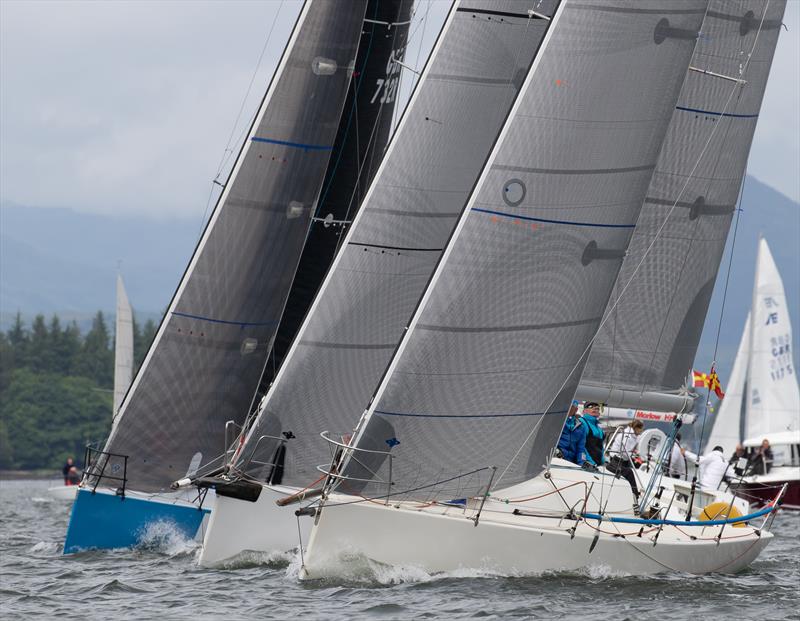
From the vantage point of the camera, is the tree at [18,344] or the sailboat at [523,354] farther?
the tree at [18,344]

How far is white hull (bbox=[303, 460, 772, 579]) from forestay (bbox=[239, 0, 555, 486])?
100 inches

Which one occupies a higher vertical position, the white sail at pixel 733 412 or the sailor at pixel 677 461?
the white sail at pixel 733 412

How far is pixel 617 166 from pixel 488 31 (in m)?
3.84

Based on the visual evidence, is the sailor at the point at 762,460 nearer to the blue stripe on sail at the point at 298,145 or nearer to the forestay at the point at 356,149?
the forestay at the point at 356,149

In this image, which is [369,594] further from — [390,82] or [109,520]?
[390,82]

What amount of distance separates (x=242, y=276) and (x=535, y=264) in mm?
5706

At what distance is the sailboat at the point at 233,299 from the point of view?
58.8ft

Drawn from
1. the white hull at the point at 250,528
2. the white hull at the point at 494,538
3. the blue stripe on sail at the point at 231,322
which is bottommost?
the white hull at the point at 250,528

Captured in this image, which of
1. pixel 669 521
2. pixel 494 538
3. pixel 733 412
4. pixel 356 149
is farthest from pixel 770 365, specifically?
pixel 494 538

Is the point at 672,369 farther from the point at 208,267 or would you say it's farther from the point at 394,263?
the point at 208,267

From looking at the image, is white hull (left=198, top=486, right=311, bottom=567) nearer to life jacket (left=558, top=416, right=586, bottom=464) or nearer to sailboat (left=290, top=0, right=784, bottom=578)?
sailboat (left=290, top=0, right=784, bottom=578)

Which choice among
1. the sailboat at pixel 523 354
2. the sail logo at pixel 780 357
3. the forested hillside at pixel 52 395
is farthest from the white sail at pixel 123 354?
the forested hillside at pixel 52 395

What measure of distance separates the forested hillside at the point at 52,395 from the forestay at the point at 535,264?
70580 millimetres

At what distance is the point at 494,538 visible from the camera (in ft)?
43.5
